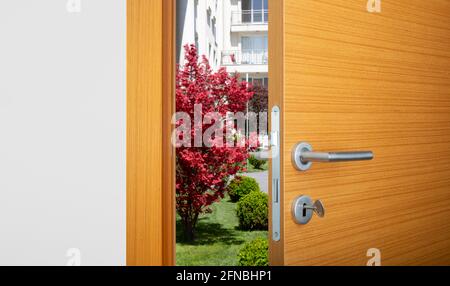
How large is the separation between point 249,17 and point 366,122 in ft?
41.0

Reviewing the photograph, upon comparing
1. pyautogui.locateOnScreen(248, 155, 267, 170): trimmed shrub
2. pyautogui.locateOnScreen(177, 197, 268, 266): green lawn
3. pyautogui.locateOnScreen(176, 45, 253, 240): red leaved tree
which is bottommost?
pyautogui.locateOnScreen(177, 197, 268, 266): green lawn

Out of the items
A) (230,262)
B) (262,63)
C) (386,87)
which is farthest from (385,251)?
(262,63)

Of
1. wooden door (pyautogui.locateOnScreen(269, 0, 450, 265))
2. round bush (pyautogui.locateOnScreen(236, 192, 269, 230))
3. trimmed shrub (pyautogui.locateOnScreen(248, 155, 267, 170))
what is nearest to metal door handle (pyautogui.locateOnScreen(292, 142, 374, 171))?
wooden door (pyautogui.locateOnScreen(269, 0, 450, 265))

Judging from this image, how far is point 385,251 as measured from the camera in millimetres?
949

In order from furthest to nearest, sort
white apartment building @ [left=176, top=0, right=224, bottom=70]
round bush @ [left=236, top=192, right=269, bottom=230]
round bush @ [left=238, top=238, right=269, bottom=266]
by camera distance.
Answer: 1. white apartment building @ [left=176, top=0, right=224, bottom=70]
2. round bush @ [left=236, top=192, right=269, bottom=230]
3. round bush @ [left=238, top=238, right=269, bottom=266]

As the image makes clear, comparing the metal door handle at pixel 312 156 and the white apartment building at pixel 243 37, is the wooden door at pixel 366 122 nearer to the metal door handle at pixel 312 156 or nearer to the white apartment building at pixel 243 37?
the metal door handle at pixel 312 156

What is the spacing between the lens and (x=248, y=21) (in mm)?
12719

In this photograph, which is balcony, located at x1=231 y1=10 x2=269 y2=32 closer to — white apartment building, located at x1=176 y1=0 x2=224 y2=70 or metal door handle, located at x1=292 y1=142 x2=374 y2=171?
white apartment building, located at x1=176 y1=0 x2=224 y2=70

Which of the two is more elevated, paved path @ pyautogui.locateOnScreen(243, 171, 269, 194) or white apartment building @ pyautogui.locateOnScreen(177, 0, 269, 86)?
white apartment building @ pyautogui.locateOnScreen(177, 0, 269, 86)

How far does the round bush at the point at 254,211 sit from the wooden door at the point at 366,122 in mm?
3648

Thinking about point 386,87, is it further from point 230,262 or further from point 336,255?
point 230,262

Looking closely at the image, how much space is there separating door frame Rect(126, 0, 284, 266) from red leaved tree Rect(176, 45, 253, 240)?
2911 millimetres

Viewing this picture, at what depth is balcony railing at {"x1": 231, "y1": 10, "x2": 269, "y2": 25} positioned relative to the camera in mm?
12504
